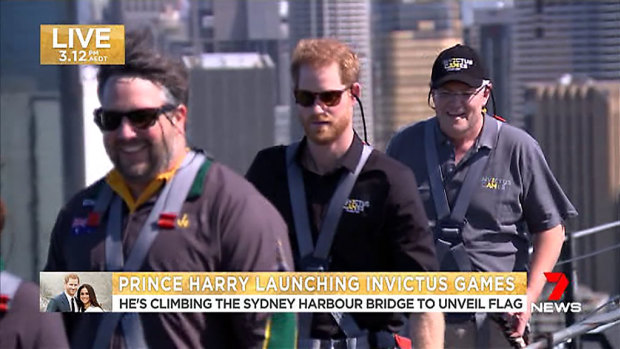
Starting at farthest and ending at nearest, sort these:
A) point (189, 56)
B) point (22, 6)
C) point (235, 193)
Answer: point (22, 6)
point (189, 56)
point (235, 193)

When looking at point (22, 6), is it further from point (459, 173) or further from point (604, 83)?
point (604, 83)

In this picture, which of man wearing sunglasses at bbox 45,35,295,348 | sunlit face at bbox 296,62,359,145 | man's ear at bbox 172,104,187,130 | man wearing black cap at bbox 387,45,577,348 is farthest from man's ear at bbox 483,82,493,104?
man's ear at bbox 172,104,187,130

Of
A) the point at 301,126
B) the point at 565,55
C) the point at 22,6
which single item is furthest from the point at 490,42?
the point at 22,6

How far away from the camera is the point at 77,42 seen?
14.8ft

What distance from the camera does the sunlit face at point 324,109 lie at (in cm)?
401

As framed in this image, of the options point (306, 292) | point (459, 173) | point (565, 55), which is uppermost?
point (565, 55)

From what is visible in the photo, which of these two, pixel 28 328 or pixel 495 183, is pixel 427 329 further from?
pixel 28 328

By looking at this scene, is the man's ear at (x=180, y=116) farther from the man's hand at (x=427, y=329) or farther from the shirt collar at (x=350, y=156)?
the man's hand at (x=427, y=329)

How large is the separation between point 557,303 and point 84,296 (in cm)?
171

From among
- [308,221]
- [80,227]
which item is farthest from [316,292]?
[80,227]

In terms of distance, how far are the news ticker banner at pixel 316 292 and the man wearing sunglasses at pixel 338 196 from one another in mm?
75

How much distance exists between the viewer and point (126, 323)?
3.74 meters

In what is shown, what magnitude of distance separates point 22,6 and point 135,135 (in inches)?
45.9

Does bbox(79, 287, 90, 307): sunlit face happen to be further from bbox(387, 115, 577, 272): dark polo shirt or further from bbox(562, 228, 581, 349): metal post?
bbox(562, 228, 581, 349): metal post
